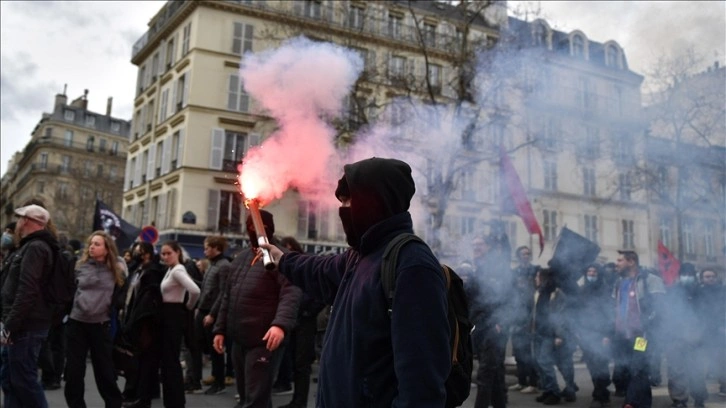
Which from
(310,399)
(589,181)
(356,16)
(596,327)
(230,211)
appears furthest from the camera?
(230,211)

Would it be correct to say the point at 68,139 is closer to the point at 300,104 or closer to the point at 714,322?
the point at 300,104

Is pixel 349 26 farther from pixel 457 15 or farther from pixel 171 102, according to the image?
pixel 171 102

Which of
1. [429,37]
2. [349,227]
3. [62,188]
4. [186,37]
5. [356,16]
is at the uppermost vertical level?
[186,37]

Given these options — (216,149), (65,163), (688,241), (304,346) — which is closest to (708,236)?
(688,241)

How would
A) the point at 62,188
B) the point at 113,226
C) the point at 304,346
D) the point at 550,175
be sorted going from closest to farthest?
the point at 304,346 < the point at 113,226 < the point at 550,175 < the point at 62,188

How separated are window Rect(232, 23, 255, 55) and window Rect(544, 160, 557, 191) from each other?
13986 millimetres

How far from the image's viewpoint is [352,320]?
7.41 feet

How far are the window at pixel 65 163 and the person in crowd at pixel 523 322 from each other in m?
67.1

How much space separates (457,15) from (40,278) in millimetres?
15549

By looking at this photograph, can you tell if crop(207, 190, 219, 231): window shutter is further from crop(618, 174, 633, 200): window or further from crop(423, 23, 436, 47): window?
crop(618, 174, 633, 200): window

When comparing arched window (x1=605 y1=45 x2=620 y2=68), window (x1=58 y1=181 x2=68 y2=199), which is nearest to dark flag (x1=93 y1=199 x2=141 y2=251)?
arched window (x1=605 y1=45 x2=620 y2=68)

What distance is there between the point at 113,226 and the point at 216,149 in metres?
12.9

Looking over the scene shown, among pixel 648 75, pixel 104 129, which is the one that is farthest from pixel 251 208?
pixel 104 129

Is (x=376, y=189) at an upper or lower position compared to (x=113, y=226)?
lower
